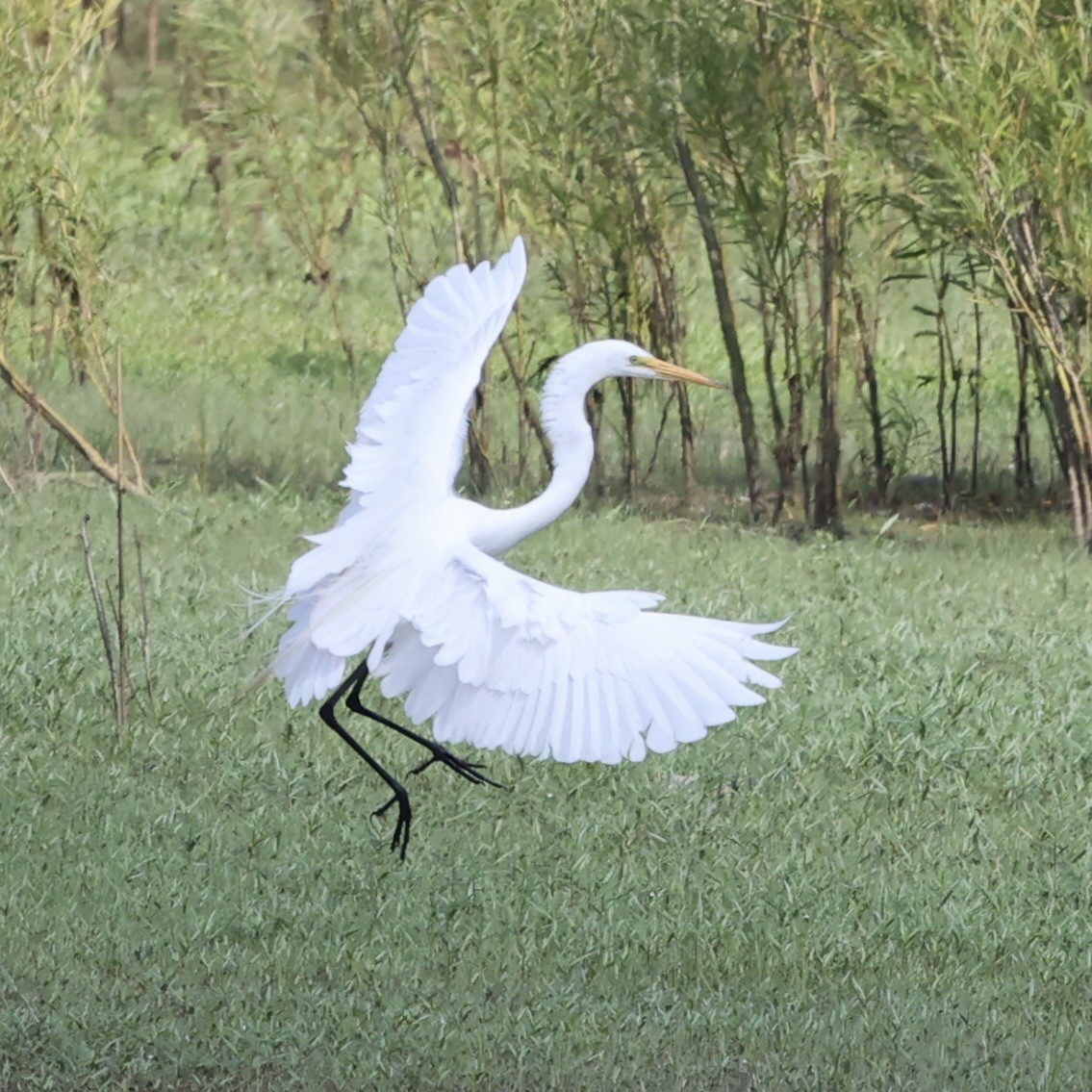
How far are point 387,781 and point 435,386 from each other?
2.82 feet

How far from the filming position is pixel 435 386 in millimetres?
4387

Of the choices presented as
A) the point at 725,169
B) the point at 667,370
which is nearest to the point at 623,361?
the point at 667,370

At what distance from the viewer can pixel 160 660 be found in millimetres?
5754

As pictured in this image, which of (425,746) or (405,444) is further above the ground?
(405,444)

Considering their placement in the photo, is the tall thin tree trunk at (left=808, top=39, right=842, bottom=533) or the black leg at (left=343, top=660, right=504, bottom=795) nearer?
the black leg at (left=343, top=660, right=504, bottom=795)

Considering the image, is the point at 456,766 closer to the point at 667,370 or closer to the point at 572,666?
the point at 667,370

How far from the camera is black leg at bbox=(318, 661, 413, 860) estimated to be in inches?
170

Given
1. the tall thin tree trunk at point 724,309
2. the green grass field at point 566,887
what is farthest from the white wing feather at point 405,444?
the tall thin tree trunk at point 724,309

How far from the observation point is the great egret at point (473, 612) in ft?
11.3

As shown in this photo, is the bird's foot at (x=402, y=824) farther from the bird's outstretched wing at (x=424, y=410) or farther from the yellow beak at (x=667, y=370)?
the yellow beak at (x=667, y=370)

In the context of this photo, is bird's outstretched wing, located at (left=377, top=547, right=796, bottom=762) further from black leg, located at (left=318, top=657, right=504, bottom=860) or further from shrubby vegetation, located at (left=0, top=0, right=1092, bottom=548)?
shrubby vegetation, located at (left=0, top=0, right=1092, bottom=548)

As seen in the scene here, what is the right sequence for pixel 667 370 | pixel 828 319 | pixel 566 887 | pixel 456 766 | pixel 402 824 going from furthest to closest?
pixel 828 319 → pixel 667 370 → pixel 456 766 → pixel 402 824 → pixel 566 887

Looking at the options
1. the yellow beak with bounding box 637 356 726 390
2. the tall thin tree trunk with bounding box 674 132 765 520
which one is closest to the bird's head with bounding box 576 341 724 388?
the yellow beak with bounding box 637 356 726 390

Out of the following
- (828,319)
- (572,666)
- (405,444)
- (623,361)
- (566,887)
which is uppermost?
(623,361)
